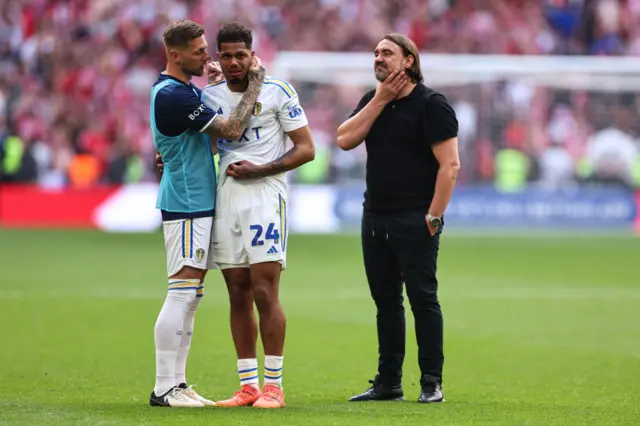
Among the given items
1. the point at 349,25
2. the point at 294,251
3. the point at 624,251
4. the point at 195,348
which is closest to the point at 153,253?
the point at 294,251

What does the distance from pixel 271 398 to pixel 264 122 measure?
Answer: 1.74 m

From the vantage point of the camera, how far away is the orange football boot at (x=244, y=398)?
7668mm

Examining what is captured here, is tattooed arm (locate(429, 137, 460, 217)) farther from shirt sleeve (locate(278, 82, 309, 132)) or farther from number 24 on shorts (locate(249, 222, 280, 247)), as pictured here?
number 24 on shorts (locate(249, 222, 280, 247))

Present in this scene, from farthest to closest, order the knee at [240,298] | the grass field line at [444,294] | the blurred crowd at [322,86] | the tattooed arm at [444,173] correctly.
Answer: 1. the blurred crowd at [322,86]
2. the grass field line at [444,294]
3. the tattooed arm at [444,173]
4. the knee at [240,298]

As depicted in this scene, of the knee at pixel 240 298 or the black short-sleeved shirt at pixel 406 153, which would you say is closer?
the knee at pixel 240 298

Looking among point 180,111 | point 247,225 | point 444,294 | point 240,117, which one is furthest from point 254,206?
point 444,294

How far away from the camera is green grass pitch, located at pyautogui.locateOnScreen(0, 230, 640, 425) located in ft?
24.4

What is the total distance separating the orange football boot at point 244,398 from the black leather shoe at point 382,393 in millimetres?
778

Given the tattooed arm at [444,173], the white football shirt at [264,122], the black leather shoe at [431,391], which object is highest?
the white football shirt at [264,122]

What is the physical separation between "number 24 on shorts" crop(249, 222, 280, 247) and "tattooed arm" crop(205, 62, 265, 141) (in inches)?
22.8

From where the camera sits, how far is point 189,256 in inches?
297

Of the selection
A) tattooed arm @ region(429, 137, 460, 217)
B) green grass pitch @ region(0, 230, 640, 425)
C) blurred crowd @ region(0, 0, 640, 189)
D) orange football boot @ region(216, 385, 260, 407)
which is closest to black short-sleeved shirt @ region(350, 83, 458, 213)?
tattooed arm @ region(429, 137, 460, 217)

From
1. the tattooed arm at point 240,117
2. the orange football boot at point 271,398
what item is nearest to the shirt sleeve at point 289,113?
the tattooed arm at point 240,117

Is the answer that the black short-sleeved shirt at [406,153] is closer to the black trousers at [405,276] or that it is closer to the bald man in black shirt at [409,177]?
the bald man in black shirt at [409,177]
